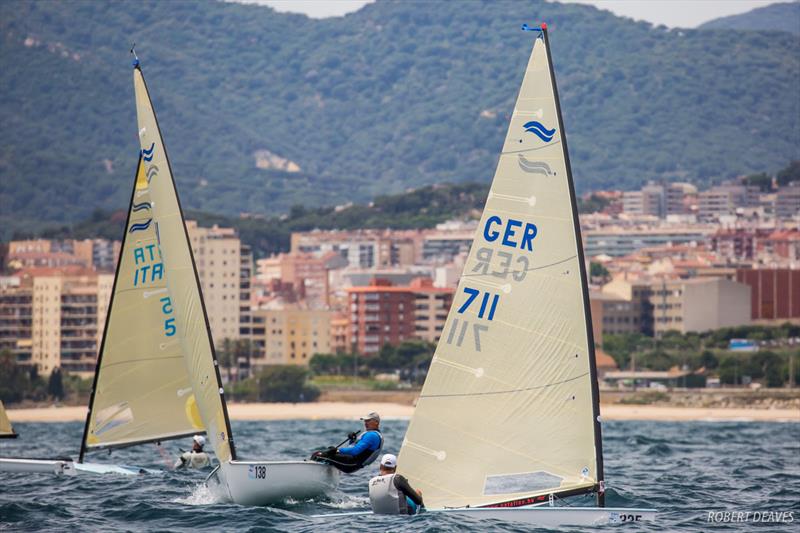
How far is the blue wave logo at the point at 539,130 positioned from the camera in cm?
2230

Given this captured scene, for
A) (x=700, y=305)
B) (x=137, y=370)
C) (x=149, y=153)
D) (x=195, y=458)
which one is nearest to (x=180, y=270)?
(x=149, y=153)

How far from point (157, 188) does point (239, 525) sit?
279 inches

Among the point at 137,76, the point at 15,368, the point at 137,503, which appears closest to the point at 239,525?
the point at 137,503

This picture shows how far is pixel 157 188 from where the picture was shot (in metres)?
28.5

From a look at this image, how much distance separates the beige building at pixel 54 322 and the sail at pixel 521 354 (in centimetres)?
12446

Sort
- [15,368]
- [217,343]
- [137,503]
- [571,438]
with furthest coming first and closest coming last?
[217,343] → [15,368] → [137,503] → [571,438]

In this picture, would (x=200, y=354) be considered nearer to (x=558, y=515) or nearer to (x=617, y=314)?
(x=558, y=515)

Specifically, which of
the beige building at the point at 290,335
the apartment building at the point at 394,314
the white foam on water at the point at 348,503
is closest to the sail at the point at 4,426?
the white foam on water at the point at 348,503

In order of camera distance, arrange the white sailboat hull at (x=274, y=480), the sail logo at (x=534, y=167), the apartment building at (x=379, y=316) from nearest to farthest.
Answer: the sail logo at (x=534, y=167)
the white sailboat hull at (x=274, y=480)
the apartment building at (x=379, y=316)

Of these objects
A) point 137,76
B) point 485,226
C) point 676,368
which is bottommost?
point 676,368

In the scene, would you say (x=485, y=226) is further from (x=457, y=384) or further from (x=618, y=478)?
(x=618, y=478)

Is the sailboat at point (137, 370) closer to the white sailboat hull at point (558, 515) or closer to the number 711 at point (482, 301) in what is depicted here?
the number 711 at point (482, 301)

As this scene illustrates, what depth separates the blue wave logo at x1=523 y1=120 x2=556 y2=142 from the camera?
22.3 meters

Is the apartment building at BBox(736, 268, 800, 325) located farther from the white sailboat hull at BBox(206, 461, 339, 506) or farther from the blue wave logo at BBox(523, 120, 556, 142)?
the blue wave logo at BBox(523, 120, 556, 142)
